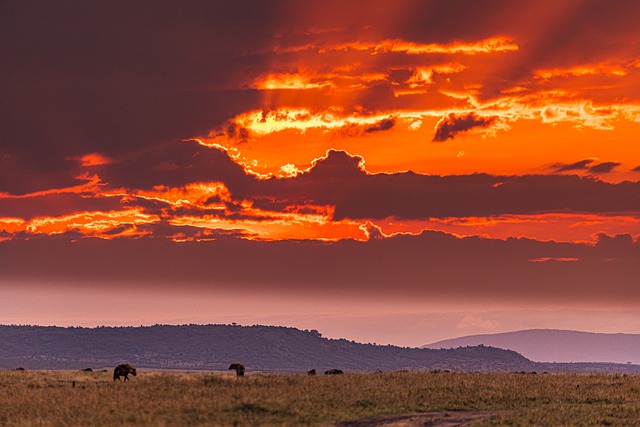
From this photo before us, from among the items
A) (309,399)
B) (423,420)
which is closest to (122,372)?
(309,399)

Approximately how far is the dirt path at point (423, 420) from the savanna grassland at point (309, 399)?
0.98 m

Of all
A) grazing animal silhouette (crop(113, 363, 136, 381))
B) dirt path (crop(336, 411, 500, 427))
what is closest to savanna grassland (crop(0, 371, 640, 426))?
grazing animal silhouette (crop(113, 363, 136, 381))

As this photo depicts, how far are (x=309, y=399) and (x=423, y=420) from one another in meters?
9.45

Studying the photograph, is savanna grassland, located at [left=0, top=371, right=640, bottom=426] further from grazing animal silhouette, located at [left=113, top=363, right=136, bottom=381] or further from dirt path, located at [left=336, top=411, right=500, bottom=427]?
dirt path, located at [left=336, top=411, right=500, bottom=427]

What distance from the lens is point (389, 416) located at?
1996 inches

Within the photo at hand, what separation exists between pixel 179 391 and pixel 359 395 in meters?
11.9

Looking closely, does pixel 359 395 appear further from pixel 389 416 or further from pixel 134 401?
pixel 134 401

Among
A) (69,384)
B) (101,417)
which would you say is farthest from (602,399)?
(69,384)

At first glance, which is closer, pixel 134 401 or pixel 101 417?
pixel 101 417

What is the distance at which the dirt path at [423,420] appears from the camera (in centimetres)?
4767

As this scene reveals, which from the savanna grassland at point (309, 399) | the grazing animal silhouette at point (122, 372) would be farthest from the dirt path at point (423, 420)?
the grazing animal silhouette at point (122, 372)

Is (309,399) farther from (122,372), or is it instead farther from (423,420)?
(122,372)

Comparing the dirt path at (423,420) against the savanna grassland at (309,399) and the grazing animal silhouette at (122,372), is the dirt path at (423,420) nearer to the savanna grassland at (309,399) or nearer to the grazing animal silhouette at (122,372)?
the savanna grassland at (309,399)

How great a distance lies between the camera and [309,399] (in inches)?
2218
